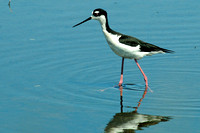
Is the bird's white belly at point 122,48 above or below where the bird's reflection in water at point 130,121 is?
above

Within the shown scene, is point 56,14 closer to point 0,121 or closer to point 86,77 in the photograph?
point 86,77

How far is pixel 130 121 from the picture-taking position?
714 cm

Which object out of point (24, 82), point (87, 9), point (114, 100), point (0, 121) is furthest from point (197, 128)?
point (87, 9)

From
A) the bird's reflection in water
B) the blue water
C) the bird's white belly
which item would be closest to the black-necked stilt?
the bird's white belly

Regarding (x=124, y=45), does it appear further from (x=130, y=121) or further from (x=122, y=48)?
(x=130, y=121)

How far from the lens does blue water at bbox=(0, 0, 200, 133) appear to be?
720 cm

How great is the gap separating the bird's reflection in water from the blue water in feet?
0.05

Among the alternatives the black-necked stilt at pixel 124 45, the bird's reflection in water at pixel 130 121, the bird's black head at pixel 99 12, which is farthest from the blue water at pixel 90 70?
the bird's black head at pixel 99 12

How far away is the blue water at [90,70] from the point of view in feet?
23.6

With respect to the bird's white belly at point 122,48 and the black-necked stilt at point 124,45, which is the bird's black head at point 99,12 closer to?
the black-necked stilt at point 124,45

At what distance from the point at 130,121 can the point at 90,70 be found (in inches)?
105

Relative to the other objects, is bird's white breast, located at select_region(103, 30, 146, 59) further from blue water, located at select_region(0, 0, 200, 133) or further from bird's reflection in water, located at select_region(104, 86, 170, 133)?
bird's reflection in water, located at select_region(104, 86, 170, 133)

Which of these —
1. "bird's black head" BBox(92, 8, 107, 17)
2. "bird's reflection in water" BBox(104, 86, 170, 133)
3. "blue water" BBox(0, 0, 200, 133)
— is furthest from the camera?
"bird's black head" BBox(92, 8, 107, 17)

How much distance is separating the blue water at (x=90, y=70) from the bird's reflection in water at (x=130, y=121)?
0.05ft
